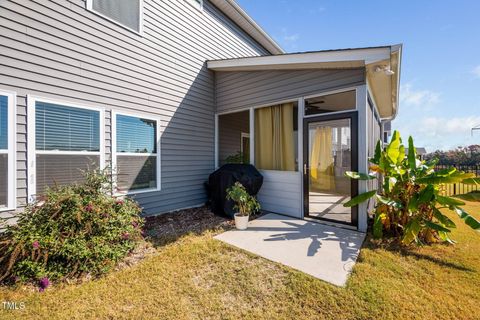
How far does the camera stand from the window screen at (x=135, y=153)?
15.4 feet

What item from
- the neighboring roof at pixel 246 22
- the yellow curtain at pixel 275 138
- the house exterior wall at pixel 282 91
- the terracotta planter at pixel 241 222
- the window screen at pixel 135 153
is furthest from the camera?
the neighboring roof at pixel 246 22

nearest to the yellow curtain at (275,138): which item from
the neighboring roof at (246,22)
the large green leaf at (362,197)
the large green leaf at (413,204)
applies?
the large green leaf at (362,197)

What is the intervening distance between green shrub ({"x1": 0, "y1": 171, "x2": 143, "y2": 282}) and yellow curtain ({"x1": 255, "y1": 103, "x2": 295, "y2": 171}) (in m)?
3.54

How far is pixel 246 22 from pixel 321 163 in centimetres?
580

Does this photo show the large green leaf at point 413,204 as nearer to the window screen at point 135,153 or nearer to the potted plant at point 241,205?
the potted plant at point 241,205

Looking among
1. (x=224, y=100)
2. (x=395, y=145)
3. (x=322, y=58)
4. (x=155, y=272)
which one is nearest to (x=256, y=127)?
(x=224, y=100)

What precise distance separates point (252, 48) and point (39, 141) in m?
7.61

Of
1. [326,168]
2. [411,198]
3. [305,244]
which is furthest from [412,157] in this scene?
[305,244]

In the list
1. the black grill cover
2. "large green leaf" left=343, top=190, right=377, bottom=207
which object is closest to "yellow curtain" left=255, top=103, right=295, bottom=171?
the black grill cover

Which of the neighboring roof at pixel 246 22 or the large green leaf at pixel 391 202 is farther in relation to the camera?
the neighboring roof at pixel 246 22

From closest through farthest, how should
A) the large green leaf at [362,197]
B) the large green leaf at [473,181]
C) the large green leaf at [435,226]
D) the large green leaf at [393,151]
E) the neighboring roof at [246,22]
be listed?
the large green leaf at [435,226]
the large green leaf at [473,181]
the large green leaf at [362,197]
the large green leaf at [393,151]
the neighboring roof at [246,22]

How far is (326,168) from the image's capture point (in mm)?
5117

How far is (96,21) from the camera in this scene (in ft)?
14.1

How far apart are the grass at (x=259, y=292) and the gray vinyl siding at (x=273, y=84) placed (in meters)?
3.31
